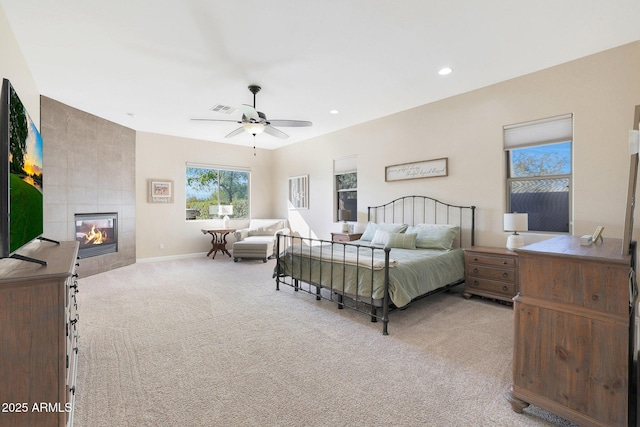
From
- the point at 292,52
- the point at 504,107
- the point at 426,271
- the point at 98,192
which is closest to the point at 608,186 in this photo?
the point at 504,107

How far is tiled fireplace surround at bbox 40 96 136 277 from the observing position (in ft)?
14.5

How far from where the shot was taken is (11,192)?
4.68 feet

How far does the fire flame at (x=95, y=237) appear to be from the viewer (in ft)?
16.7

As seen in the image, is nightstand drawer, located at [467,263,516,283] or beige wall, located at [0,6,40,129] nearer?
beige wall, located at [0,6,40,129]

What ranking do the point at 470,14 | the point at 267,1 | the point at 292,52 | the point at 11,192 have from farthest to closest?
the point at 292,52
the point at 470,14
the point at 267,1
the point at 11,192

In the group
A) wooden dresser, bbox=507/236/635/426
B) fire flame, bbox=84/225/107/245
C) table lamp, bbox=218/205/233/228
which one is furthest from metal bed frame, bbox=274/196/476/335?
fire flame, bbox=84/225/107/245

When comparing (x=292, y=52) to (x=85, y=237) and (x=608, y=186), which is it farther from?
(x=85, y=237)

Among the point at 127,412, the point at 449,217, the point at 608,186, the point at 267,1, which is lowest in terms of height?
the point at 127,412

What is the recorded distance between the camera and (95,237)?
5.27 metres

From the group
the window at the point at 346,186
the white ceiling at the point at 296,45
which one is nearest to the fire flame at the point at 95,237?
the white ceiling at the point at 296,45

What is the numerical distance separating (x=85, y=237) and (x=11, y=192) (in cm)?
445

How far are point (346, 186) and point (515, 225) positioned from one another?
3334 millimetres

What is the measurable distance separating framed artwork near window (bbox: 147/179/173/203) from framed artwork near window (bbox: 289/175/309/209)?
281cm

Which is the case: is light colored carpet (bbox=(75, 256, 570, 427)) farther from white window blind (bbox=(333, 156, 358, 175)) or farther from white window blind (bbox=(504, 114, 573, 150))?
white window blind (bbox=(333, 156, 358, 175))
